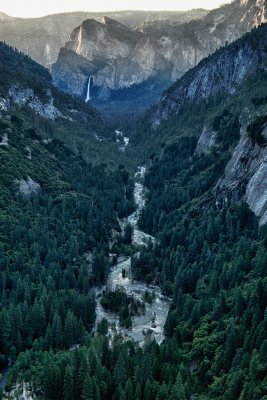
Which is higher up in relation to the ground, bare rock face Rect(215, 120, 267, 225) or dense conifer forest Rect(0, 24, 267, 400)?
bare rock face Rect(215, 120, 267, 225)

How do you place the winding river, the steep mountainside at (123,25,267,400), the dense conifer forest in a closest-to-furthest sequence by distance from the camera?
1. the steep mountainside at (123,25,267,400)
2. the dense conifer forest
3. the winding river

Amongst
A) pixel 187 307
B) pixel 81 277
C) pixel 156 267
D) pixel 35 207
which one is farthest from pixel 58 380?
pixel 35 207

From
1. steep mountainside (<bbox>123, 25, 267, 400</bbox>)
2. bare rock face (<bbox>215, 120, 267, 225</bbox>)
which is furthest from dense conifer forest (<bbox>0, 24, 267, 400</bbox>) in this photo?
bare rock face (<bbox>215, 120, 267, 225</bbox>)

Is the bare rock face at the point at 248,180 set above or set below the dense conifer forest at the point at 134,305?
above

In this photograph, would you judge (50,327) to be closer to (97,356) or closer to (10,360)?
(10,360)

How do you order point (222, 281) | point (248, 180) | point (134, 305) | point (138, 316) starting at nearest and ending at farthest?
1. point (222, 281)
2. point (138, 316)
3. point (134, 305)
4. point (248, 180)

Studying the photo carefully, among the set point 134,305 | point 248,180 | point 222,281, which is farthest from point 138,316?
point 248,180

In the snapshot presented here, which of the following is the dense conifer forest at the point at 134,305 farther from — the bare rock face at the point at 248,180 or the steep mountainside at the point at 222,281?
the bare rock face at the point at 248,180

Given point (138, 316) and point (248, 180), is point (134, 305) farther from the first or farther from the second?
point (248, 180)

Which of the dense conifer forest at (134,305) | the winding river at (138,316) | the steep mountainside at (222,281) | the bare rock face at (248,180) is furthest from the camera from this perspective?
the bare rock face at (248,180)

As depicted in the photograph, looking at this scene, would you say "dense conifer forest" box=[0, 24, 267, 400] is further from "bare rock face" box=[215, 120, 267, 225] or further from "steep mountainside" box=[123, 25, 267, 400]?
"bare rock face" box=[215, 120, 267, 225]

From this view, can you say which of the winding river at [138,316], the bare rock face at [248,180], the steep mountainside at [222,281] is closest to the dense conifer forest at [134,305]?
the steep mountainside at [222,281]
